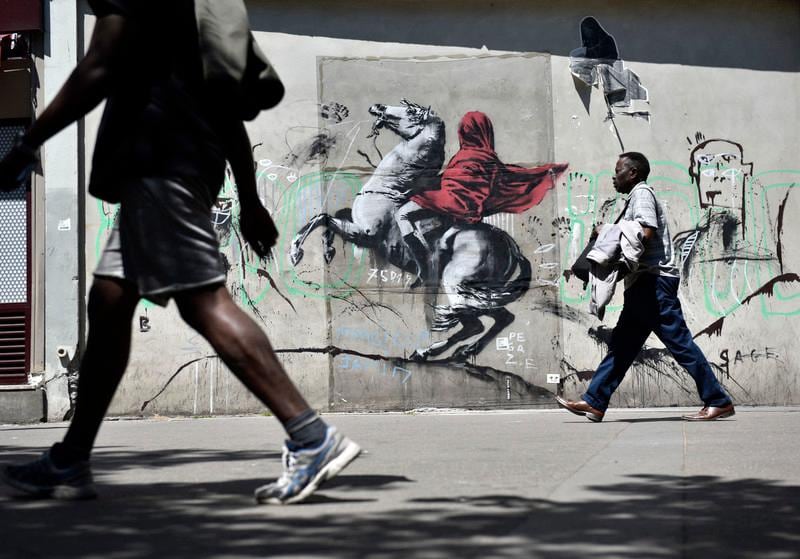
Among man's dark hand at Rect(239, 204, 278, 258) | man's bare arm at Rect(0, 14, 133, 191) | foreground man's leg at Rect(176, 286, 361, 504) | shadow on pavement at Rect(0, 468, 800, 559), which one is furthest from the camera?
man's dark hand at Rect(239, 204, 278, 258)

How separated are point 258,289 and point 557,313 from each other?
2442 millimetres

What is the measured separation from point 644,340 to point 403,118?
3189 mm

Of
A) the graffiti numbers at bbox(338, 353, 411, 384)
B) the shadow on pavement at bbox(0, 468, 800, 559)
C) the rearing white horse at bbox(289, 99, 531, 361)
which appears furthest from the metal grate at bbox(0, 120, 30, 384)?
the shadow on pavement at bbox(0, 468, 800, 559)

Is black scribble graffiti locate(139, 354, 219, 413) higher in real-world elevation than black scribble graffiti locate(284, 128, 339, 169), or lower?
lower

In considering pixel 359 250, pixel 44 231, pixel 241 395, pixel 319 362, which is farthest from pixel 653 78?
pixel 44 231

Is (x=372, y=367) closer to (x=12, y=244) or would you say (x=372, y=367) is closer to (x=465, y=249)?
(x=465, y=249)

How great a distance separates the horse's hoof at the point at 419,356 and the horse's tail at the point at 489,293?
216 mm

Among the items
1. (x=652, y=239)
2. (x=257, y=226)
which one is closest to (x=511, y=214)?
(x=652, y=239)

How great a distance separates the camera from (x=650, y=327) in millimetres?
8281

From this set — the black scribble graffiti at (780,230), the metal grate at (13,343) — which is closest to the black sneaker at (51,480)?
the metal grate at (13,343)

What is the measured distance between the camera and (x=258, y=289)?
10.4 m

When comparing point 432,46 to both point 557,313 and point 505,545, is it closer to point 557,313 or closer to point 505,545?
point 557,313

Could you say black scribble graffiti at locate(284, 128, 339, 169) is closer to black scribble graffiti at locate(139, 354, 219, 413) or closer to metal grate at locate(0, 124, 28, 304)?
black scribble graffiti at locate(139, 354, 219, 413)

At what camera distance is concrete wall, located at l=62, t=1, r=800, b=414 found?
408 inches
